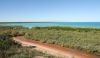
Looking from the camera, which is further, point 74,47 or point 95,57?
point 74,47

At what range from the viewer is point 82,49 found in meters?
14.8

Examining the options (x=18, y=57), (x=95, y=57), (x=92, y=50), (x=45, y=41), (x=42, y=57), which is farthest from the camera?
(x=45, y=41)

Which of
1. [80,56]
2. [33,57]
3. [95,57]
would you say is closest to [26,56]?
[33,57]

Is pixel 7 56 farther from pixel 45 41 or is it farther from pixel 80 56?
pixel 45 41

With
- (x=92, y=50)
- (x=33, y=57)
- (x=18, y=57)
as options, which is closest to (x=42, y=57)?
(x=33, y=57)

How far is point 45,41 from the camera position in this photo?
64.2 ft

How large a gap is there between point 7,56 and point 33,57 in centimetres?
148

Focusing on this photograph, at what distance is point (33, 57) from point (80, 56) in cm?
343

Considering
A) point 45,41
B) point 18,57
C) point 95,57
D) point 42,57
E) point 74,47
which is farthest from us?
point 45,41

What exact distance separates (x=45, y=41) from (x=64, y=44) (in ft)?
10.8

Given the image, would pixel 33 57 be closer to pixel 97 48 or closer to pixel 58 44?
pixel 97 48

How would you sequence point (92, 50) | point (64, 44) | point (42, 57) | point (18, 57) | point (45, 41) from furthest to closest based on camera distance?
1. point (45, 41)
2. point (64, 44)
3. point (92, 50)
4. point (42, 57)
5. point (18, 57)

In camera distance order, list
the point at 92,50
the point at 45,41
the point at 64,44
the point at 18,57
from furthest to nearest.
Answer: the point at 45,41 < the point at 64,44 < the point at 92,50 < the point at 18,57

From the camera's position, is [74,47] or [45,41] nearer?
[74,47]
